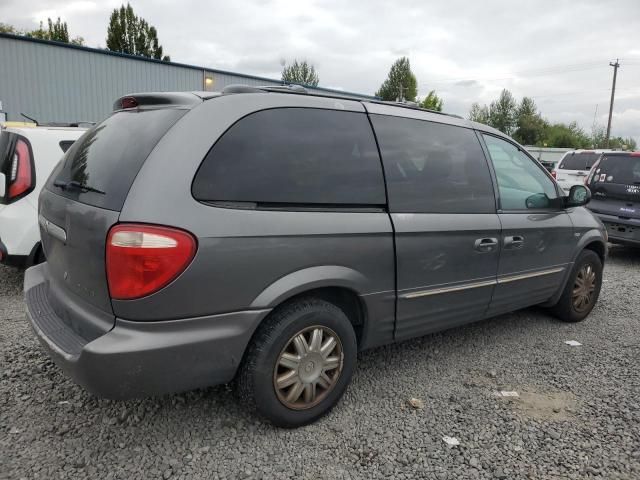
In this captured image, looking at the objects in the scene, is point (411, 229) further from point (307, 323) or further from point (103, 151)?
point (103, 151)

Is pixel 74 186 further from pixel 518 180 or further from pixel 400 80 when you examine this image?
pixel 400 80

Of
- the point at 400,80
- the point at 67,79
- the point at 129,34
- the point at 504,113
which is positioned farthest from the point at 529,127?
the point at 67,79

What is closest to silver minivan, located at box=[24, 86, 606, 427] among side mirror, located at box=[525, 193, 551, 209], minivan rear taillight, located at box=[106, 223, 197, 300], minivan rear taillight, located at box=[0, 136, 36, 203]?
minivan rear taillight, located at box=[106, 223, 197, 300]

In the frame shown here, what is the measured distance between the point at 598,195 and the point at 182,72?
14491mm

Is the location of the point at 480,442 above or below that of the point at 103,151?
below

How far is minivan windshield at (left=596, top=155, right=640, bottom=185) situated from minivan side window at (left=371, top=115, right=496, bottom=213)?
213 inches

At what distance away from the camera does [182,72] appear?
57.2 ft

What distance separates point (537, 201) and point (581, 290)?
1.19m

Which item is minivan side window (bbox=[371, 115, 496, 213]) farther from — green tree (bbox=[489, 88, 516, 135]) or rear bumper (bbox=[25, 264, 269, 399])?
green tree (bbox=[489, 88, 516, 135])

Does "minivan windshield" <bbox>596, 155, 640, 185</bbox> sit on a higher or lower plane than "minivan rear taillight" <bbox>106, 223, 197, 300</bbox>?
higher

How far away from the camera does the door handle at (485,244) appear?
10.6ft

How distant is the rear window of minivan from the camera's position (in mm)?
13828

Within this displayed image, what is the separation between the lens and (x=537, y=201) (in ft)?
12.6

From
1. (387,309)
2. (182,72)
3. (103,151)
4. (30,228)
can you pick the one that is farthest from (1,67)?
(387,309)
